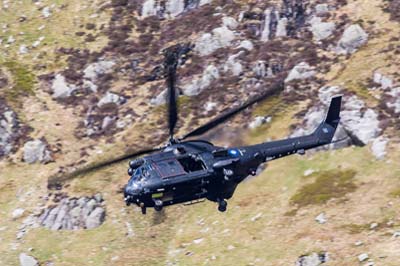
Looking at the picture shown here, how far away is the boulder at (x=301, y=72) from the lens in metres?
72.7

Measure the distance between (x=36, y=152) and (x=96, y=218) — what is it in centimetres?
1153

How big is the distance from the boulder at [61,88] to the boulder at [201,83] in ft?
38.7

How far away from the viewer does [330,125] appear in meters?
46.8

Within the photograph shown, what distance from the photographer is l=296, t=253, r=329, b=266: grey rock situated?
50.8 meters

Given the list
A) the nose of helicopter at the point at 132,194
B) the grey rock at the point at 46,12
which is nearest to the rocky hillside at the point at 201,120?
the grey rock at the point at 46,12

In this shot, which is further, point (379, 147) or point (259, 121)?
point (259, 121)

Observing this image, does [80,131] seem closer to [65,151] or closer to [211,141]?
[65,151]

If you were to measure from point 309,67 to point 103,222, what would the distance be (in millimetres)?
26112

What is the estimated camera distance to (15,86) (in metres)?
77.4

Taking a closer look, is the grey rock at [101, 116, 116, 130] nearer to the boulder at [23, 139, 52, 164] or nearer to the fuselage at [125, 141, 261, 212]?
the boulder at [23, 139, 52, 164]

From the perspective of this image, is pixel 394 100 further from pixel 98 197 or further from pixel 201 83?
pixel 98 197

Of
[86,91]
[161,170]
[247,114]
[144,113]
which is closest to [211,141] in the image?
[161,170]

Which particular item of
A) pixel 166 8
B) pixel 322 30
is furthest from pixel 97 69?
pixel 322 30

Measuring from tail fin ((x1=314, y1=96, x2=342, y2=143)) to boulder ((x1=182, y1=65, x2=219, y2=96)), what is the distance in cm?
2806
